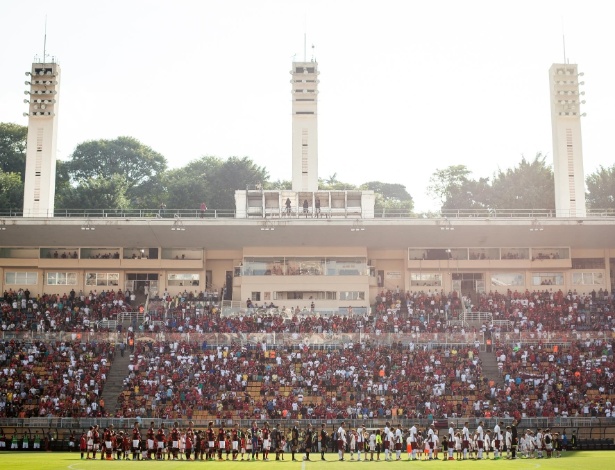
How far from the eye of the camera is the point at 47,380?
4694 cm

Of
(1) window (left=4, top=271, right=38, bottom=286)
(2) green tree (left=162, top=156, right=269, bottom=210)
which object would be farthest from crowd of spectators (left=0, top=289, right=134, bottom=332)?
(2) green tree (left=162, top=156, right=269, bottom=210)

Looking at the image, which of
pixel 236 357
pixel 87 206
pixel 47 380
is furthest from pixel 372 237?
pixel 87 206

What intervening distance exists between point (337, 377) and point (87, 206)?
4311 centimetres

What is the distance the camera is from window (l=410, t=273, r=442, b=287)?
201 ft

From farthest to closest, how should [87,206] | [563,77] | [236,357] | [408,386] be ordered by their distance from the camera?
[87,206]
[563,77]
[236,357]
[408,386]

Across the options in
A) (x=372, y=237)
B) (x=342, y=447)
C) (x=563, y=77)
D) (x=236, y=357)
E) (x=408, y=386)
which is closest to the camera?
(x=342, y=447)

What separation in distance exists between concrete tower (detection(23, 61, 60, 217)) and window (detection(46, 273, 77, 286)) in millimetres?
5509

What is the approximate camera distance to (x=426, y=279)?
201 feet

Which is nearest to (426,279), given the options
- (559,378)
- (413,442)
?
(559,378)

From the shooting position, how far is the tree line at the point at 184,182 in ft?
274

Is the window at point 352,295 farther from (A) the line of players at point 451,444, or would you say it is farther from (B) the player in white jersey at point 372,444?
(B) the player in white jersey at point 372,444

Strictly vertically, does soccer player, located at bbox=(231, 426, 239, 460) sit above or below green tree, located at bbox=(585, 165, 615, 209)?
below

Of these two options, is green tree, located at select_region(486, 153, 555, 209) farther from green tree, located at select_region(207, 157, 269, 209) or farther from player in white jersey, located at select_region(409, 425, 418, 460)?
player in white jersey, located at select_region(409, 425, 418, 460)

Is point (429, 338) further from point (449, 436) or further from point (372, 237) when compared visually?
point (449, 436)
